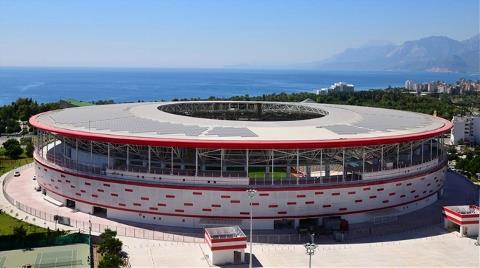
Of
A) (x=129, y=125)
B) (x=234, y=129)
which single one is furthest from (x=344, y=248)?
(x=129, y=125)

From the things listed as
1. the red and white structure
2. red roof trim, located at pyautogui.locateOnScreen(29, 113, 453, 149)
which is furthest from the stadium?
the red and white structure

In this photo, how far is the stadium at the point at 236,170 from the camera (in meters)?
37.4

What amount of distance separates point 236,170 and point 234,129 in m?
3.56

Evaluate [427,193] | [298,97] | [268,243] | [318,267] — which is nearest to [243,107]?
[427,193]

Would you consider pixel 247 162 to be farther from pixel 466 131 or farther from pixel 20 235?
pixel 466 131

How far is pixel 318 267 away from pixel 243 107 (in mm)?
38628

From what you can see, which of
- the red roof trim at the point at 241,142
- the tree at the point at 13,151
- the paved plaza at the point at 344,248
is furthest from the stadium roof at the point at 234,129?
the tree at the point at 13,151

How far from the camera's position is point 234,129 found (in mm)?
42062

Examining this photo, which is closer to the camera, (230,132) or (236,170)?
(230,132)

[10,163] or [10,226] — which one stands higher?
[10,163]

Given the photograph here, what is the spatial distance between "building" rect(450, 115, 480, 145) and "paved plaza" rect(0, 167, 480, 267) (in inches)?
2191

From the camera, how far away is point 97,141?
39562 mm

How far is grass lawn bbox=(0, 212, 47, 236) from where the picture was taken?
36.3m

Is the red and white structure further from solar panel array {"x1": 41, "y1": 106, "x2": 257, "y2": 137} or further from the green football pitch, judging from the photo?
the green football pitch
